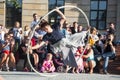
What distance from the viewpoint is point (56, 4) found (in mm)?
31516

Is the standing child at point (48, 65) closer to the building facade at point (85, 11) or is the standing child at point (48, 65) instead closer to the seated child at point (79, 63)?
the seated child at point (79, 63)

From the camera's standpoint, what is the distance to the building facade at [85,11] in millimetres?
31156

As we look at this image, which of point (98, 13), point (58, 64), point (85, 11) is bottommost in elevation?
point (58, 64)

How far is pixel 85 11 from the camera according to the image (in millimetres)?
31203

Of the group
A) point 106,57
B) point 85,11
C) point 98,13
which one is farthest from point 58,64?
point 98,13

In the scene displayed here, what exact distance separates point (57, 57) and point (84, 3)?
14.0 m

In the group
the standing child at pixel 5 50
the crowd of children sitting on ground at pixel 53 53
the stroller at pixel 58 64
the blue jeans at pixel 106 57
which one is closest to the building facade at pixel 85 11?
the crowd of children sitting on ground at pixel 53 53

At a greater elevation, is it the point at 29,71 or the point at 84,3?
the point at 84,3

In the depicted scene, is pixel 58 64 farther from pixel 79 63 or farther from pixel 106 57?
pixel 106 57

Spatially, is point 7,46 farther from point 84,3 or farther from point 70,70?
point 84,3

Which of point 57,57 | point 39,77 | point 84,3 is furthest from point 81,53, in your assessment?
point 84,3

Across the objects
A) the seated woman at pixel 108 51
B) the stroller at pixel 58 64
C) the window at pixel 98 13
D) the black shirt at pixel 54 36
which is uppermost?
the window at pixel 98 13

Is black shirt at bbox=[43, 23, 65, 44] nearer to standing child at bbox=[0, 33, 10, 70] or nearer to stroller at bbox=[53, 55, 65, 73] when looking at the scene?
stroller at bbox=[53, 55, 65, 73]

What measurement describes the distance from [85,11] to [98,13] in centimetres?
93
